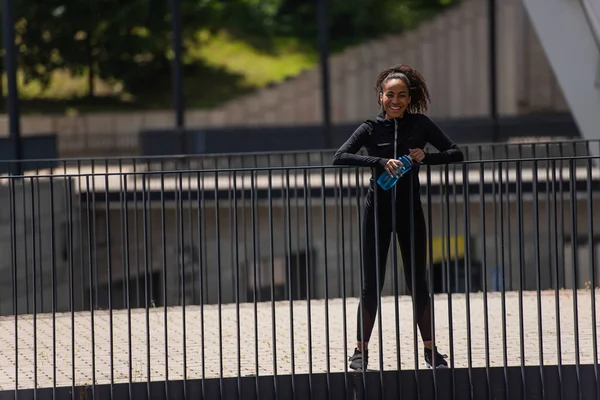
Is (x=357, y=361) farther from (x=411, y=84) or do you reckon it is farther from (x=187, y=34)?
(x=187, y=34)

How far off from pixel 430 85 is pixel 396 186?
98.3ft

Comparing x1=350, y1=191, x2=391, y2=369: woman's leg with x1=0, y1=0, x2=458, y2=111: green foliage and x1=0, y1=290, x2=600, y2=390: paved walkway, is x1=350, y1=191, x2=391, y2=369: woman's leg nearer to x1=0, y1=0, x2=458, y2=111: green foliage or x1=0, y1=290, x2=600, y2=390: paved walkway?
x1=0, y1=290, x2=600, y2=390: paved walkway

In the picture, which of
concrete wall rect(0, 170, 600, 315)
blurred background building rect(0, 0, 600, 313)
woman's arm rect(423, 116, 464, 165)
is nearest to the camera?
woman's arm rect(423, 116, 464, 165)

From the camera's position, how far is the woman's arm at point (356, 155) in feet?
21.1

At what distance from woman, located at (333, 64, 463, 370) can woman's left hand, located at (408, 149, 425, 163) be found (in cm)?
10

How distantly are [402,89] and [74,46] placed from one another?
33045 mm

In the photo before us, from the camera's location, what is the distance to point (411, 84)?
271 inches

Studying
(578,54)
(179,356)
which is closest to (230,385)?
(179,356)

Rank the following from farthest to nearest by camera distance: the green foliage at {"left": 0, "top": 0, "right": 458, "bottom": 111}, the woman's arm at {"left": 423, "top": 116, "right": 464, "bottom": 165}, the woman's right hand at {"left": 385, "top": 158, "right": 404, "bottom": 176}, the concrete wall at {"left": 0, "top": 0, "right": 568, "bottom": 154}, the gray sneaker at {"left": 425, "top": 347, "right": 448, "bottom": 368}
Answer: the green foliage at {"left": 0, "top": 0, "right": 458, "bottom": 111} → the concrete wall at {"left": 0, "top": 0, "right": 568, "bottom": 154} → the gray sneaker at {"left": 425, "top": 347, "right": 448, "bottom": 368} → the woman's arm at {"left": 423, "top": 116, "right": 464, "bottom": 165} → the woman's right hand at {"left": 385, "top": 158, "right": 404, "bottom": 176}

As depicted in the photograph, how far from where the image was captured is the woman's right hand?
638 centimetres

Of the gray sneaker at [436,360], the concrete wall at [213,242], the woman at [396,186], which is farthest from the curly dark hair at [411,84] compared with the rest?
the concrete wall at [213,242]

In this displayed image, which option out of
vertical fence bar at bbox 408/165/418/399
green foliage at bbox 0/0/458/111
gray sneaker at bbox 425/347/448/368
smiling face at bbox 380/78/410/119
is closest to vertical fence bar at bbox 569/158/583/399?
gray sneaker at bbox 425/347/448/368

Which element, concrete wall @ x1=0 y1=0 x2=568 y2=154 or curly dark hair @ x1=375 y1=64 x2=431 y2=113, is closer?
curly dark hair @ x1=375 y1=64 x2=431 y2=113

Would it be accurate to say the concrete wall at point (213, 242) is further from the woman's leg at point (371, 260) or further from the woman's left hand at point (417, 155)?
the woman's left hand at point (417, 155)
